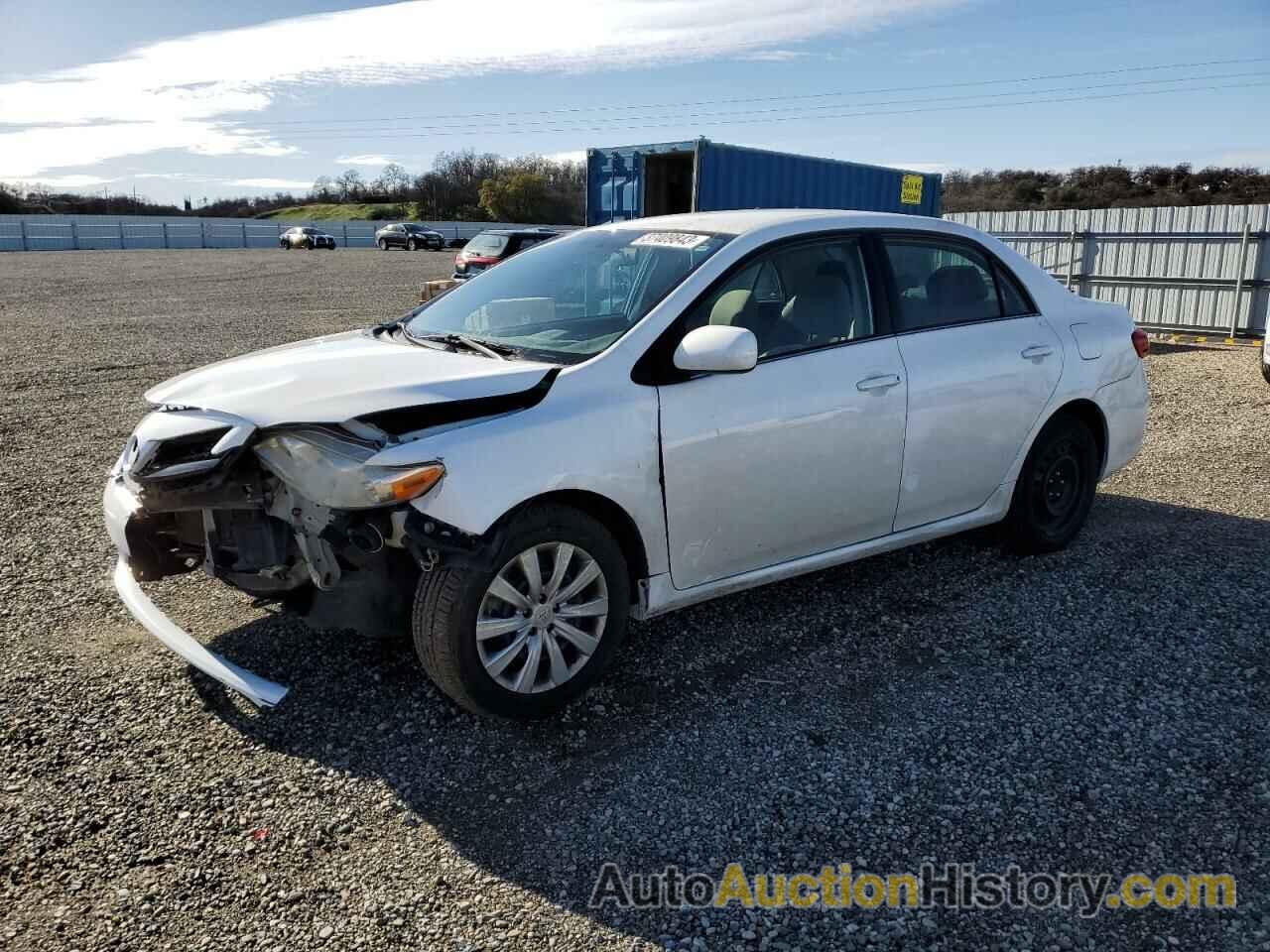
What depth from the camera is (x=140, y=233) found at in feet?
156

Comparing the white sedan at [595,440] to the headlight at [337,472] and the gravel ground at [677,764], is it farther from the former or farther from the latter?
the gravel ground at [677,764]

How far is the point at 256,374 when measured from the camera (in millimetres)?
3820

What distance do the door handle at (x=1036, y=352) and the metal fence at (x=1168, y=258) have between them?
1091cm

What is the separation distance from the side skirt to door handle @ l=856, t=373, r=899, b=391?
0.69 m

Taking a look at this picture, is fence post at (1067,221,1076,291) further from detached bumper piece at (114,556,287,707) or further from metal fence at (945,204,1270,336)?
detached bumper piece at (114,556,287,707)

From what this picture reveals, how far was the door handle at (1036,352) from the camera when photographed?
4.88m

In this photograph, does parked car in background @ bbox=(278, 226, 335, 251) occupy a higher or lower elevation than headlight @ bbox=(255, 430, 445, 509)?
higher

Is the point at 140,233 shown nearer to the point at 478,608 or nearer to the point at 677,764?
the point at 478,608

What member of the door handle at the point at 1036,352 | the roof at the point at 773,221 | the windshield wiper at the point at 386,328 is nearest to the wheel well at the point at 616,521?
the roof at the point at 773,221

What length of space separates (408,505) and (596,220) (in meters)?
14.1

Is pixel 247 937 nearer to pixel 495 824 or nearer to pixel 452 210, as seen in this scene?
pixel 495 824

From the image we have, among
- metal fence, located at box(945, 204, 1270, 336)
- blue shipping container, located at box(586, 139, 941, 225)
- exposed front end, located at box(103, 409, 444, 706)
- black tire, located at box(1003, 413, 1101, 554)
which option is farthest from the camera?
metal fence, located at box(945, 204, 1270, 336)

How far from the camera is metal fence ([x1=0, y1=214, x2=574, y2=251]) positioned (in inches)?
1758

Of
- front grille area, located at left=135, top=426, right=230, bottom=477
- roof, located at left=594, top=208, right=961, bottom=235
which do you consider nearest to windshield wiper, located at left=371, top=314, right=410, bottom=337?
roof, located at left=594, top=208, right=961, bottom=235
